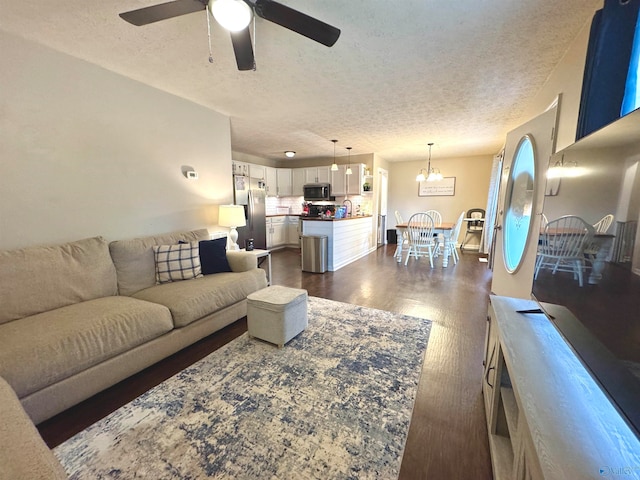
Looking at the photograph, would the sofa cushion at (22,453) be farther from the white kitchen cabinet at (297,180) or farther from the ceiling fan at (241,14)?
the white kitchen cabinet at (297,180)

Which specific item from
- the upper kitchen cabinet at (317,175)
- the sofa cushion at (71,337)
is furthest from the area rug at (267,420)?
the upper kitchen cabinet at (317,175)

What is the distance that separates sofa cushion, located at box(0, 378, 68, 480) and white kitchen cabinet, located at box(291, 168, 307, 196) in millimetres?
6248

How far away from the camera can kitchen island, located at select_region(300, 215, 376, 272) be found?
15.1 ft

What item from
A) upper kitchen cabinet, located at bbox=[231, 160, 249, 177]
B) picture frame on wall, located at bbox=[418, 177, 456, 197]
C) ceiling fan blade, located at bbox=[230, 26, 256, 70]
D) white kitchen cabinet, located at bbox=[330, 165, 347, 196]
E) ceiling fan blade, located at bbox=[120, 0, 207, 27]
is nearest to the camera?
ceiling fan blade, located at bbox=[120, 0, 207, 27]

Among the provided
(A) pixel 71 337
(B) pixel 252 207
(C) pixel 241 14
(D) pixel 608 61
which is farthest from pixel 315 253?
(D) pixel 608 61

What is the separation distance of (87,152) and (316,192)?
4636 mm

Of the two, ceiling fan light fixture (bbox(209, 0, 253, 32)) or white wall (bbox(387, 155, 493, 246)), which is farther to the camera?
white wall (bbox(387, 155, 493, 246))

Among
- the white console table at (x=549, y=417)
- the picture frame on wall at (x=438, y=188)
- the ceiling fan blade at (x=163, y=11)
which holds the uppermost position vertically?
the ceiling fan blade at (x=163, y=11)

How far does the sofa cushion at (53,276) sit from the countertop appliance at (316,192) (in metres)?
4.72

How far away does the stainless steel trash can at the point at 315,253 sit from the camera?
4395 millimetres

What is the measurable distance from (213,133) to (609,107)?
11.7 ft

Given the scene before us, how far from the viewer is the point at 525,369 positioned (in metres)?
0.95

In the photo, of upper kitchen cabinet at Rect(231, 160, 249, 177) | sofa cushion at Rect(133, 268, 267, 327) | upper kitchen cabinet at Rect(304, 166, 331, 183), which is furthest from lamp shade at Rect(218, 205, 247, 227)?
upper kitchen cabinet at Rect(304, 166, 331, 183)

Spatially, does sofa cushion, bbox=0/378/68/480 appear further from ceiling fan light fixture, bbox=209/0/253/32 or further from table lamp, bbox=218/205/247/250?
table lamp, bbox=218/205/247/250
